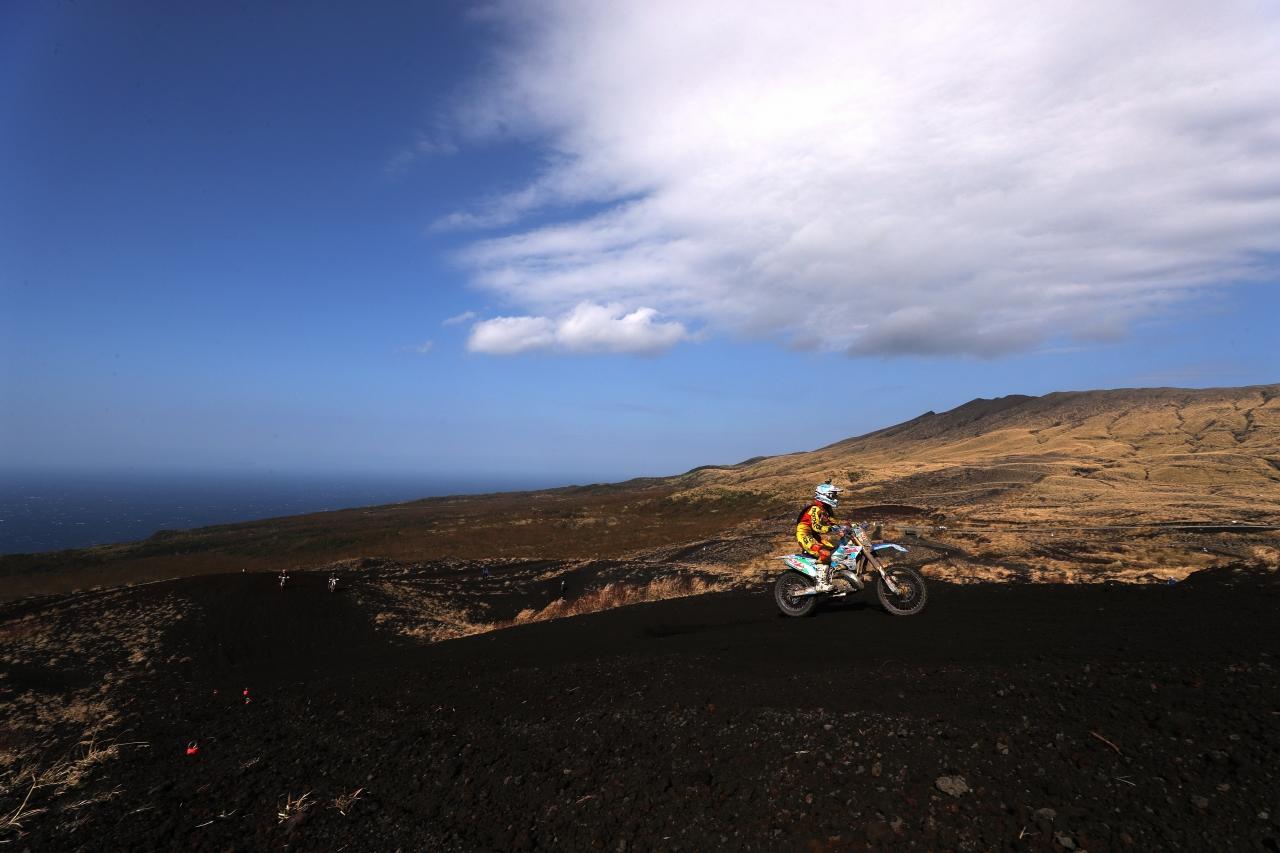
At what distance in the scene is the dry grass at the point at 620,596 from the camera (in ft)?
72.4

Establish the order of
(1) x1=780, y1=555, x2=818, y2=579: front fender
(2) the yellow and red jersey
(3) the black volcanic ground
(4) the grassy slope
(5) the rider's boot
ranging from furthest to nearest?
(4) the grassy slope
(2) the yellow and red jersey
(1) x1=780, y1=555, x2=818, y2=579: front fender
(5) the rider's boot
(3) the black volcanic ground

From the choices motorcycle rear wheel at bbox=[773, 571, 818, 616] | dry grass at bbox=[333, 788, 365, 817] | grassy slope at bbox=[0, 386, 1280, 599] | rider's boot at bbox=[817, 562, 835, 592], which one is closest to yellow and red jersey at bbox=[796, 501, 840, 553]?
rider's boot at bbox=[817, 562, 835, 592]

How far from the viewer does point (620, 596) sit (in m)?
23.5

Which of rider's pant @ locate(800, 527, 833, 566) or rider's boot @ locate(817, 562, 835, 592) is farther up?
rider's pant @ locate(800, 527, 833, 566)

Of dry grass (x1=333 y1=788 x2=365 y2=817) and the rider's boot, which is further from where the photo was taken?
the rider's boot

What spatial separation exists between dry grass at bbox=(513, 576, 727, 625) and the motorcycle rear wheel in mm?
7267

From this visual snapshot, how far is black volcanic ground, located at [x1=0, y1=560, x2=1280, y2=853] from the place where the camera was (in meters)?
5.29

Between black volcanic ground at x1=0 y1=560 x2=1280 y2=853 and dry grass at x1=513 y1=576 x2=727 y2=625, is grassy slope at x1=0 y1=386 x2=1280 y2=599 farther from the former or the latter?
black volcanic ground at x1=0 y1=560 x2=1280 y2=853

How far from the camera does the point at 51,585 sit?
4728 centimetres

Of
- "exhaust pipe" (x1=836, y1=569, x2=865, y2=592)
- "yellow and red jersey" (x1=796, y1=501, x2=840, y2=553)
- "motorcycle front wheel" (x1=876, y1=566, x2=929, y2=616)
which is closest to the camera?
"motorcycle front wheel" (x1=876, y1=566, x2=929, y2=616)

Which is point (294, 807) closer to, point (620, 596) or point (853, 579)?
point (853, 579)

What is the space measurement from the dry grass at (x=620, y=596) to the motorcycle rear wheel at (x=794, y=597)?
23.8ft

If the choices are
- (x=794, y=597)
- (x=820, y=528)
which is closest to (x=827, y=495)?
(x=820, y=528)

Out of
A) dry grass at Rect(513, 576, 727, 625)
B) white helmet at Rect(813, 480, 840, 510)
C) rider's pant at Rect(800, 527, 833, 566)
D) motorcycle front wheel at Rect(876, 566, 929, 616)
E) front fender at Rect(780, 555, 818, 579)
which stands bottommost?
dry grass at Rect(513, 576, 727, 625)
